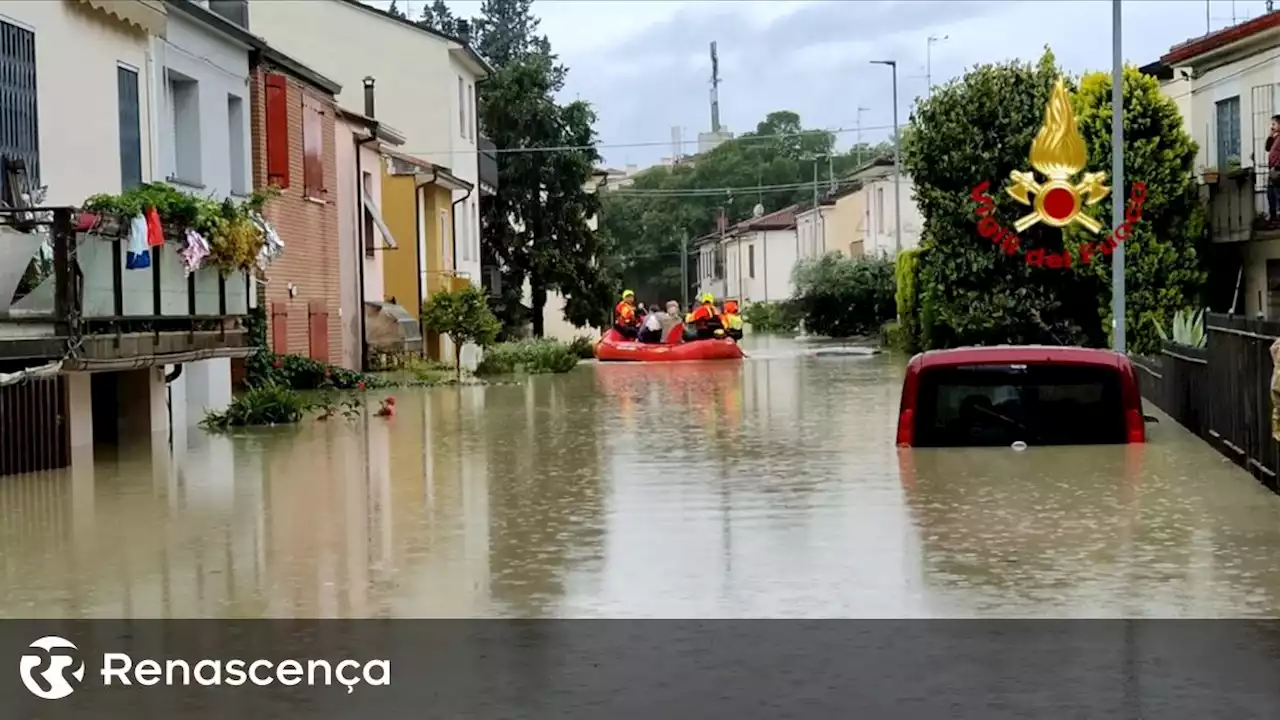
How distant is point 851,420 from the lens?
76.5 ft

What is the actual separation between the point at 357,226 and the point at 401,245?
519 cm

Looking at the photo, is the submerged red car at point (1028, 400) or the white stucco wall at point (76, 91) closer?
the submerged red car at point (1028, 400)

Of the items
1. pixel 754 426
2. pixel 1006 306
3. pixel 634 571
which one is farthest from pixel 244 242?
pixel 1006 306

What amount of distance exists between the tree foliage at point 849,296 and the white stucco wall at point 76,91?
4255 centimetres

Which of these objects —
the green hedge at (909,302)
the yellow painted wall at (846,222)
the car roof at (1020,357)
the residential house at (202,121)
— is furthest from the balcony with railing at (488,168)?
the car roof at (1020,357)

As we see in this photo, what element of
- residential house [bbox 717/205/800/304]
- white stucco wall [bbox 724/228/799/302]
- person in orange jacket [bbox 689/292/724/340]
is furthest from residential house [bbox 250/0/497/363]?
white stucco wall [bbox 724/228/799/302]

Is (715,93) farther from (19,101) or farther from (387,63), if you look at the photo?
(19,101)

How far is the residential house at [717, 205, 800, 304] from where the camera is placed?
333ft

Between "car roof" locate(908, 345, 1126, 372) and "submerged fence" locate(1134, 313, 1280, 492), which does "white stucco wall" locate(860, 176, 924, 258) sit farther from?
"car roof" locate(908, 345, 1126, 372)

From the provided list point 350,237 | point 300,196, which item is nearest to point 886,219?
point 350,237

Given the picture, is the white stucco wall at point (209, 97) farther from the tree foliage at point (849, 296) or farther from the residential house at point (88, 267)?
the tree foliage at point (849, 296)

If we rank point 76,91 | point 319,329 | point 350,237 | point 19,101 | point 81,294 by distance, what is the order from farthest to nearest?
point 350,237
point 319,329
point 76,91
point 19,101
point 81,294

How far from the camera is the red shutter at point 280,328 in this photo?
97.2 feet

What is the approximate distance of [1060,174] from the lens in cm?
3191
